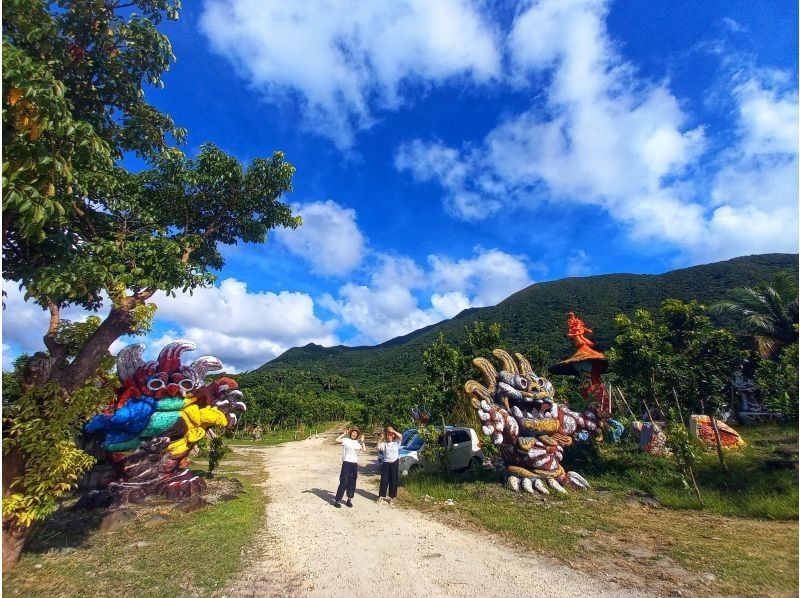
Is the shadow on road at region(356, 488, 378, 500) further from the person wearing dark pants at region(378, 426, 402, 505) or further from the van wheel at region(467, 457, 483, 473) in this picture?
the van wheel at region(467, 457, 483, 473)

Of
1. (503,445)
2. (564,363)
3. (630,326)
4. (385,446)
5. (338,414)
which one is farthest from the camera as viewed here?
(338,414)

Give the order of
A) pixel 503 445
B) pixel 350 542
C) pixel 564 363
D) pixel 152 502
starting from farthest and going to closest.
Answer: pixel 564 363 → pixel 503 445 → pixel 152 502 → pixel 350 542

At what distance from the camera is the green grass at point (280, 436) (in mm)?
33350

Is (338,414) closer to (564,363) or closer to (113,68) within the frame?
(564,363)

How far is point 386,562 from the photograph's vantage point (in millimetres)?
5668

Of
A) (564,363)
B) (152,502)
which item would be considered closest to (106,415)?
(152,502)

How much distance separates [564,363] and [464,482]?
907 cm

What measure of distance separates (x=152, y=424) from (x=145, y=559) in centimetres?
354

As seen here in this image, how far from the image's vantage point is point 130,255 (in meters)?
5.30

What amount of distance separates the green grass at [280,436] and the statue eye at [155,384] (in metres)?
25.1

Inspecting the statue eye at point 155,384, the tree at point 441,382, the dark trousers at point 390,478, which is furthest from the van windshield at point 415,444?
the statue eye at point 155,384

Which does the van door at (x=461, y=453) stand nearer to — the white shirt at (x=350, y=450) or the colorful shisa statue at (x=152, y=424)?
the white shirt at (x=350, y=450)

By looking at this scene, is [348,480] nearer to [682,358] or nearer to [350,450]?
[350,450]

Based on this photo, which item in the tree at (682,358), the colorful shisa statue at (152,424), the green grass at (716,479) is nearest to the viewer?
the green grass at (716,479)
